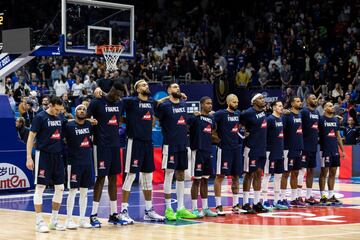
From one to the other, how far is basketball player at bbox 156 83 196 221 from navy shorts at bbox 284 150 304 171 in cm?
299

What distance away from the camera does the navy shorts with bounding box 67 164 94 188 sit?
543 inches

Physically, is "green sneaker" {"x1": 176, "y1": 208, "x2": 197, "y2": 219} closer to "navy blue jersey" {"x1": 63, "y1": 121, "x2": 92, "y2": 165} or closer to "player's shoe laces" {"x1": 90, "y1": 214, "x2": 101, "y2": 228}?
"player's shoe laces" {"x1": 90, "y1": 214, "x2": 101, "y2": 228}

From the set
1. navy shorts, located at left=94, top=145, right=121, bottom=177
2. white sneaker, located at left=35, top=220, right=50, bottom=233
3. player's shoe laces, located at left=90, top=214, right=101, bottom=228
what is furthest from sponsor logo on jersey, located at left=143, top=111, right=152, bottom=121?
white sneaker, located at left=35, top=220, right=50, bottom=233

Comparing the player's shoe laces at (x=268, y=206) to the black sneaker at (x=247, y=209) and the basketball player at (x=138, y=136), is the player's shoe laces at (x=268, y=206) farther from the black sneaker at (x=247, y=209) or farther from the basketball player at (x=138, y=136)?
the basketball player at (x=138, y=136)

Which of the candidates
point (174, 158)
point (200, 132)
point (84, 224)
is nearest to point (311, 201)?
point (200, 132)

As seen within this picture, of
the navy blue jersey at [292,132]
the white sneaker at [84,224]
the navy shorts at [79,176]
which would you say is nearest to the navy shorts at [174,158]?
the navy shorts at [79,176]

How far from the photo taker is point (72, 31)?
20625 millimetres

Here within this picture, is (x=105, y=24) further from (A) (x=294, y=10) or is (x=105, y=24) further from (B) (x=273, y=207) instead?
(A) (x=294, y=10)

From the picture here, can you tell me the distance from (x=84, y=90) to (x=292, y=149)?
1136 cm

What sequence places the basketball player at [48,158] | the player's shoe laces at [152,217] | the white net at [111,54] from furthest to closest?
the white net at [111,54] → the player's shoe laces at [152,217] → the basketball player at [48,158]

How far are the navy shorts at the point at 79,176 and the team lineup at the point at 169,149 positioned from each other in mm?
18

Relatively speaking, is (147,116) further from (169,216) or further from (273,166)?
(273,166)

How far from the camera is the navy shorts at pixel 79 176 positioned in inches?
543

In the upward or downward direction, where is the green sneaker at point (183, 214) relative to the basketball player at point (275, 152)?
downward
